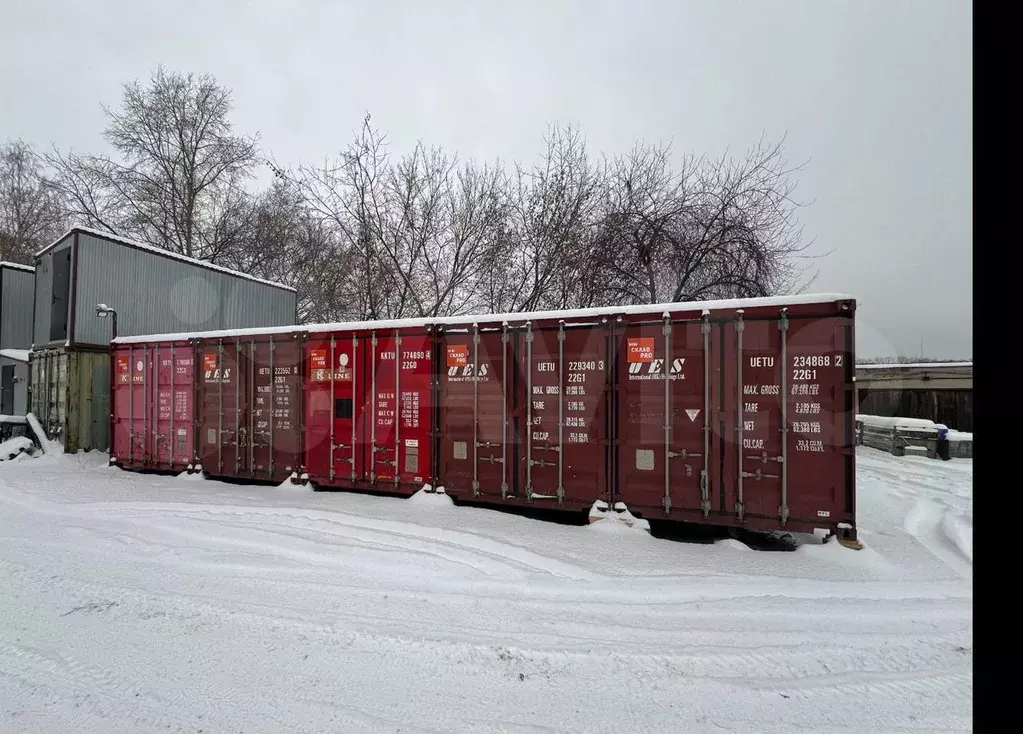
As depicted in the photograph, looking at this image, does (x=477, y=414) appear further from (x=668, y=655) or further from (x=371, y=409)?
(x=668, y=655)

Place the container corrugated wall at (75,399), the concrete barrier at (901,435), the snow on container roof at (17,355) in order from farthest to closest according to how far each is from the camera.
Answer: the snow on container roof at (17,355)
the concrete barrier at (901,435)
the container corrugated wall at (75,399)

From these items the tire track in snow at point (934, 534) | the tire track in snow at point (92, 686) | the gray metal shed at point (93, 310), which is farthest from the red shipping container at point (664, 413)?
the gray metal shed at point (93, 310)

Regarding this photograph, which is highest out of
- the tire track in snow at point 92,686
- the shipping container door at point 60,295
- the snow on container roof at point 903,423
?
the shipping container door at point 60,295

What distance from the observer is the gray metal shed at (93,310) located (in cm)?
1323

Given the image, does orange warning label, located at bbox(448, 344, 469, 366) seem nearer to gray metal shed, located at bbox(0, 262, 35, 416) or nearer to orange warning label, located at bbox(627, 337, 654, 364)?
orange warning label, located at bbox(627, 337, 654, 364)

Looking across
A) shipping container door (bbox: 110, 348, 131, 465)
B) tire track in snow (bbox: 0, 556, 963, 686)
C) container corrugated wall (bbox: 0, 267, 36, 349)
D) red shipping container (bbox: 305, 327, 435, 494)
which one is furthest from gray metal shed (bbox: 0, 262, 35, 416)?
tire track in snow (bbox: 0, 556, 963, 686)

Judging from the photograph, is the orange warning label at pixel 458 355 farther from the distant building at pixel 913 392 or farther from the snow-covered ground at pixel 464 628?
the distant building at pixel 913 392

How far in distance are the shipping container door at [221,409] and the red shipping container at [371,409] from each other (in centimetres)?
173

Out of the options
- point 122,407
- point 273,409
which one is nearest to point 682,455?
point 273,409

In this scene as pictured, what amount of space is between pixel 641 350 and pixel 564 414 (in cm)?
141

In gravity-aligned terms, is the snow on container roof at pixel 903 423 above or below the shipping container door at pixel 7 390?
below

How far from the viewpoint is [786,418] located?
6035mm

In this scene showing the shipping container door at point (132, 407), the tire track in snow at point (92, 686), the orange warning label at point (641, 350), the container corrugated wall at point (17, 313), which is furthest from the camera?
the container corrugated wall at point (17, 313)
